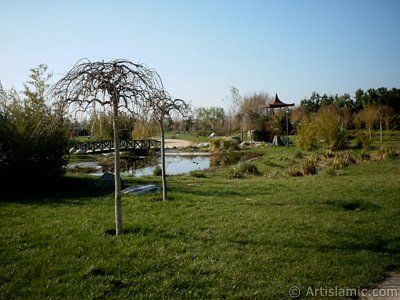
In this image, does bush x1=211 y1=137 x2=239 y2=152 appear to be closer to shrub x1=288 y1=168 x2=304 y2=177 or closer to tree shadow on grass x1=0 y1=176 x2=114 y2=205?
shrub x1=288 y1=168 x2=304 y2=177

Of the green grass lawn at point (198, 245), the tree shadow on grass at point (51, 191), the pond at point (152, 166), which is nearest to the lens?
the green grass lawn at point (198, 245)

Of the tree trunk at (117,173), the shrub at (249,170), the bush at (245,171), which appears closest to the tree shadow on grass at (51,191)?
the tree trunk at (117,173)

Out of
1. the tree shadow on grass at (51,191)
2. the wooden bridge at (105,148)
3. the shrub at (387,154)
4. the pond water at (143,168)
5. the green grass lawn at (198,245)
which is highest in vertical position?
the wooden bridge at (105,148)

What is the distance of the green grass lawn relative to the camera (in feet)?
→ 14.1

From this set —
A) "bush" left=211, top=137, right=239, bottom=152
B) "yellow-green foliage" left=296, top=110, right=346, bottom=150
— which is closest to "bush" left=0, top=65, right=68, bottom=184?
"yellow-green foliage" left=296, top=110, right=346, bottom=150

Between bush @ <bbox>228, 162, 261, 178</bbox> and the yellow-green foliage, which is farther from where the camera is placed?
the yellow-green foliage

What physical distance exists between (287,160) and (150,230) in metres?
16.7

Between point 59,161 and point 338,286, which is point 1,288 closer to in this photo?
point 338,286

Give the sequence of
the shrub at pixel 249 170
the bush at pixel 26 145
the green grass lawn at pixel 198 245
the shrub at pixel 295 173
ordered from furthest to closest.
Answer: the shrub at pixel 249 170 < the shrub at pixel 295 173 < the bush at pixel 26 145 < the green grass lawn at pixel 198 245

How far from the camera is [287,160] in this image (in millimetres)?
21719

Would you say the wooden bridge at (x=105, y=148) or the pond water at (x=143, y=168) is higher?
the wooden bridge at (x=105, y=148)

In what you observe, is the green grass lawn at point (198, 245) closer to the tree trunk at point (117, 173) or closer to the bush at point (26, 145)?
the tree trunk at point (117, 173)

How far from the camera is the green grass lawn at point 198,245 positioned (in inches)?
169

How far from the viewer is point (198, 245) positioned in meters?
5.66
